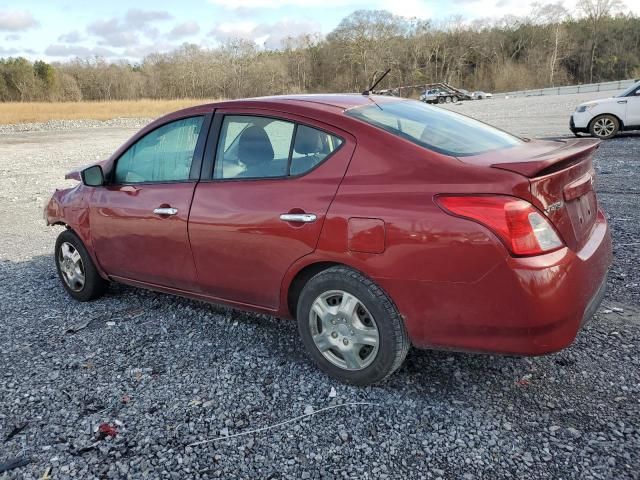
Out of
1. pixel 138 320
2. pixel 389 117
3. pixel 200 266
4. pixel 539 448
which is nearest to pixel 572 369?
pixel 539 448

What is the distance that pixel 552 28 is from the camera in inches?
3652

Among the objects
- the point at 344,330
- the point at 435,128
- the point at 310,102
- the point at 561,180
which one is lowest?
the point at 344,330

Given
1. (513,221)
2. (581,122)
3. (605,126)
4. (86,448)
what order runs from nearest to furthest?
1. (513,221)
2. (86,448)
3. (605,126)
4. (581,122)

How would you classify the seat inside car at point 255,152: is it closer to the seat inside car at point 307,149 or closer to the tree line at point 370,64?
the seat inside car at point 307,149

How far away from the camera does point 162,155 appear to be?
160 inches

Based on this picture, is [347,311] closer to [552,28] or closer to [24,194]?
[24,194]

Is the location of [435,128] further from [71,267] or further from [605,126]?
[605,126]

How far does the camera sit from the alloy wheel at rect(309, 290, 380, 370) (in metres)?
3.04

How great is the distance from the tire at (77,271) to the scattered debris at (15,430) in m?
1.86

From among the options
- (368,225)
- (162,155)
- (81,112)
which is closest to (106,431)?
(368,225)

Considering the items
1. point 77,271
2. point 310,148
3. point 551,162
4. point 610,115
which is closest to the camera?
point 551,162

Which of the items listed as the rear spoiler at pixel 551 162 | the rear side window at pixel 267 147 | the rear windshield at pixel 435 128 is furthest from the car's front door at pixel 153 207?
the rear spoiler at pixel 551 162

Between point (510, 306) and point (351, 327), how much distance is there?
0.91 metres

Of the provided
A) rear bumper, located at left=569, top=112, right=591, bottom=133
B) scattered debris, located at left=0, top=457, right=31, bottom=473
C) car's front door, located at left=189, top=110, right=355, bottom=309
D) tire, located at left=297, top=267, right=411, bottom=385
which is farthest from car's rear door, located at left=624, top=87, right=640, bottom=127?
scattered debris, located at left=0, top=457, right=31, bottom=473
